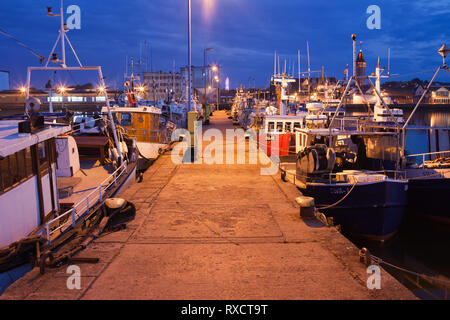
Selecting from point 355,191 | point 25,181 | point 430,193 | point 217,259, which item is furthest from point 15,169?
point 430,193

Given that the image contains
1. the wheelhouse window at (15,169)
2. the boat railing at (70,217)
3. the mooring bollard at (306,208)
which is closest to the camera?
the wheelhouse window at (15,169)

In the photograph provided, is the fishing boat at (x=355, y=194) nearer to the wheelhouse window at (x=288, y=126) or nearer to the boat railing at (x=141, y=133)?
the wheelhouse window at (x=288, y=126)

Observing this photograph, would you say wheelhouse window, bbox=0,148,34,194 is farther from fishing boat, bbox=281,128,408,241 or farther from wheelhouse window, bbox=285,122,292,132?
wheelhouse window, bbox=285,122,292,132

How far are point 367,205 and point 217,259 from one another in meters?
8.35

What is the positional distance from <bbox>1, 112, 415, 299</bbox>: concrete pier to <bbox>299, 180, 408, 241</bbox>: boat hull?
3.00 metres

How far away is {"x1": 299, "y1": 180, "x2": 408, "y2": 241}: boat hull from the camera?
12.9m

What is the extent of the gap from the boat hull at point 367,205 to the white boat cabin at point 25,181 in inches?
345

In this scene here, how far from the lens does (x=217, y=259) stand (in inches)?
257

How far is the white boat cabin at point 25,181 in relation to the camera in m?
6.43

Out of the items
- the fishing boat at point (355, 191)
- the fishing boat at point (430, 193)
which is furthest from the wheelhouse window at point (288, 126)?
the fishing boat at point (430, 193)

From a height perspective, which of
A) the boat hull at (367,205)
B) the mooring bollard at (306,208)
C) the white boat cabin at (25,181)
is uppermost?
the white boat cabin at (25,181)

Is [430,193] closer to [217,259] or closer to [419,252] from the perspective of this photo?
[419,252]
